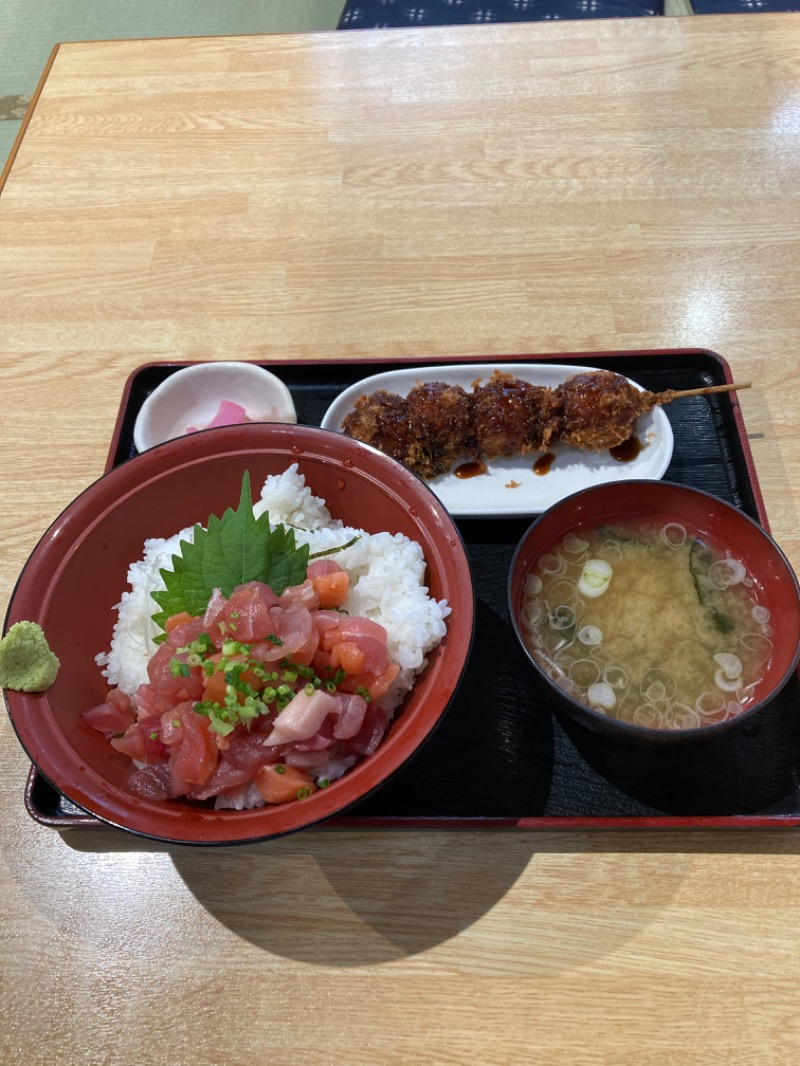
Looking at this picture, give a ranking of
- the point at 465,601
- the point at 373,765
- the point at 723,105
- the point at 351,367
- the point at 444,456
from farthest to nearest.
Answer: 1. the point at 723,105
2. the point at 351,367
3. the point at 444,456
4. the point at 465,601
5. the point at 373,765

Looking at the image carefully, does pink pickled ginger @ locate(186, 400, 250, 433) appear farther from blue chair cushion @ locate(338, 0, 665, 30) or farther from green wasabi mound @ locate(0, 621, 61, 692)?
blue chair cushion @ locate(338, 0, 665, 30)

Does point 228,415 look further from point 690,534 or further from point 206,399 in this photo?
point 690,534

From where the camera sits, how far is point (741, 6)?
3164 millimetres

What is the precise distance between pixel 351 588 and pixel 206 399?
906mm

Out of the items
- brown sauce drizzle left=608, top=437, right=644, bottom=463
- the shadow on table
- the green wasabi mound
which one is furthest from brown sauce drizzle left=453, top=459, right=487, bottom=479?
the green wasabi mound

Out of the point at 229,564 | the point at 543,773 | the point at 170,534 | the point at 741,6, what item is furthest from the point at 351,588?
the point at 741,6

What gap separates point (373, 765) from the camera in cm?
127

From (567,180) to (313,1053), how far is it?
2725 mm

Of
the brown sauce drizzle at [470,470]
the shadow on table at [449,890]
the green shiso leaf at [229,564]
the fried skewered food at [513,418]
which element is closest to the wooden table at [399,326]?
the shadow on table at [449,890]

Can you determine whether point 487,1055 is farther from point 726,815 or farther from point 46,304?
point 46,304

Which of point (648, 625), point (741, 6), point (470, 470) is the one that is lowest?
point (648, 625)

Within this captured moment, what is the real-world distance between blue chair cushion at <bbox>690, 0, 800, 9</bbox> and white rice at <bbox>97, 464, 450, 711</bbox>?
3119 mm

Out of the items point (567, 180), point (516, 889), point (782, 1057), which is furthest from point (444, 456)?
point (782, 1057)

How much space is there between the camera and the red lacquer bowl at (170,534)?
1255mm
